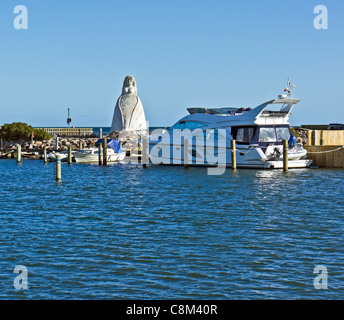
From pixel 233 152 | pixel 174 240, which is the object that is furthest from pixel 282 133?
pixel 174 240

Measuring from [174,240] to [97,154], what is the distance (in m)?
37.0

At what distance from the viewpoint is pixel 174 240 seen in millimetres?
16047

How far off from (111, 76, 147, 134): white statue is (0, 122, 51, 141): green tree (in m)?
10.5

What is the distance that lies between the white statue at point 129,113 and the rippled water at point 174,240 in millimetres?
47335

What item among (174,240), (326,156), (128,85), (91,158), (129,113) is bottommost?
(174,240)

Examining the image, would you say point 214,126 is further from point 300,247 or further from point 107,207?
point 300,247

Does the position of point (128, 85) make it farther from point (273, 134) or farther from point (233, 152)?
point (233, 152)

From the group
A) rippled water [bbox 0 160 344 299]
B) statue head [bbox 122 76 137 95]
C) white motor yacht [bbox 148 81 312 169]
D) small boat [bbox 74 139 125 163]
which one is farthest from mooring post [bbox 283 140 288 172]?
statue head [bbox 122 76 137 95]

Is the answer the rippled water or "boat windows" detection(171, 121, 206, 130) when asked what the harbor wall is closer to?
the rippled water

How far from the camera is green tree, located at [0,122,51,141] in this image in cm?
7138

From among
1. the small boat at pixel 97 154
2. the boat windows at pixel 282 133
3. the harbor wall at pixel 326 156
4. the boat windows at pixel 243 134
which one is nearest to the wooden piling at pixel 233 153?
the boat windows at pixel 243 134

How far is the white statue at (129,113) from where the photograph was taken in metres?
78.6

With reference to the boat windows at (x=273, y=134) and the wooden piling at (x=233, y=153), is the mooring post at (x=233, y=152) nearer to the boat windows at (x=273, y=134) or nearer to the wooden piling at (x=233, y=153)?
the wooden piling at (x=233, y=153)
